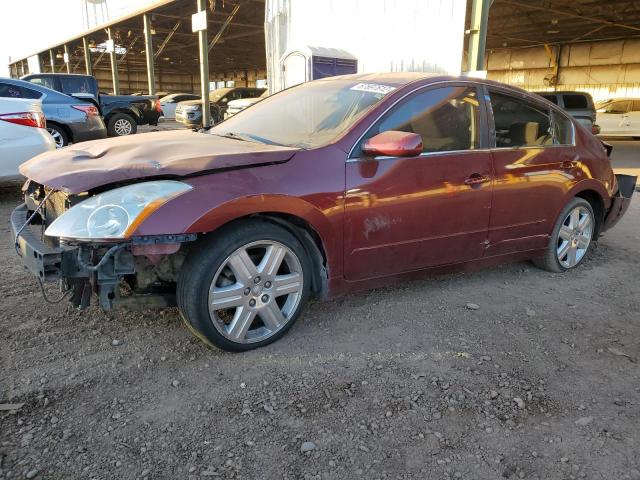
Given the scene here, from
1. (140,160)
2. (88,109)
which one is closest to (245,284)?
(140,160)

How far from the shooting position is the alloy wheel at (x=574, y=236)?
4.21 m

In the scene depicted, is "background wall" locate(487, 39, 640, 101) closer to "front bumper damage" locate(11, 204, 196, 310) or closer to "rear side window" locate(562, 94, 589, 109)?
"rear side window" locate(562, 94, 589, 109)

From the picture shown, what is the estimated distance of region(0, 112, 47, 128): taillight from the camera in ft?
18.7

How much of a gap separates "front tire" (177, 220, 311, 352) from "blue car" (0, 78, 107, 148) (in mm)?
7246

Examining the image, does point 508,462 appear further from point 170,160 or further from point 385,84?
point 385,84

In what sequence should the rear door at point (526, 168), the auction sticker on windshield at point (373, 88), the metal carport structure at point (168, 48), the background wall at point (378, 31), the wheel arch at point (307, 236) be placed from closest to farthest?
1. the wheel arch at point (307, 236)
2. the auction sticker on windshield at point (373, 88)
3. the rear door at point (526, 168)
4. the background wall at point (378, 31)
5. the metal carport structure at point (168, 48)

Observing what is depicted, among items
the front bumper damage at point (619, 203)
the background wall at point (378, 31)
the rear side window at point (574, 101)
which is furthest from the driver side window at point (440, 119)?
the rear side window at point (574, 101)

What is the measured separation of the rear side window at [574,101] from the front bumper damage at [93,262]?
50.0 ft

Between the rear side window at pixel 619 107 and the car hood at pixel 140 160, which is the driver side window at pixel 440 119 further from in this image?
the rear side window at pixel 619 107

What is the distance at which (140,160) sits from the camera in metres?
2.60

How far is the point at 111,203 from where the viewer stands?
2389 mm

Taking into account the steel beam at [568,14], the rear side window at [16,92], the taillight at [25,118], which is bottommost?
the taillight at [25,118]

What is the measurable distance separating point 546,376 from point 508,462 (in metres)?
0.79

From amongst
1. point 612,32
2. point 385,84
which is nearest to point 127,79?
point 612,32
